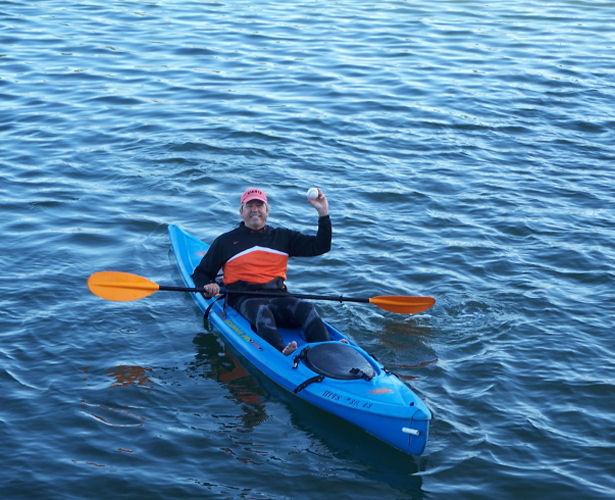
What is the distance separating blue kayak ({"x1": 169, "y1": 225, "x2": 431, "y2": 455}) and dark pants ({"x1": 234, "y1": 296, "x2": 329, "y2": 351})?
7 centimetres

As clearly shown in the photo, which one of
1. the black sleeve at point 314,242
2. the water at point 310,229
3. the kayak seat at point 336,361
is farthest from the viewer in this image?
the black sleeve at point 314,242

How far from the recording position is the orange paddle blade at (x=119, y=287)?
7.66 metres

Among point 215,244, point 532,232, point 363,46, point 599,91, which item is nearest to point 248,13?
point 363,46

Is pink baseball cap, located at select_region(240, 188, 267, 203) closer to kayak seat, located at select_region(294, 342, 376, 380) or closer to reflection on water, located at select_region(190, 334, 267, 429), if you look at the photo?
reflection on water, located at select_region(190, 334, 267, 429)

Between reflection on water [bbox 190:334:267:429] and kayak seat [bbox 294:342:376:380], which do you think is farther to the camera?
reflection on water [bbox 190:334:267:429]

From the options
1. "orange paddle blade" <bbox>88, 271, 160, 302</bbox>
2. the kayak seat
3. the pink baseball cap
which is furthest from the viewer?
"orange paddle blade" <bbox>88, 271, 160, 302</bbox>

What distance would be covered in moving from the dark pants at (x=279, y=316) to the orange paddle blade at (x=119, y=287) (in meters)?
0.90

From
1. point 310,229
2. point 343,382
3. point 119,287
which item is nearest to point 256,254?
point 119,287

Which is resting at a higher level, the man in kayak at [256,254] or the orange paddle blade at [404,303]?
the man in kayak at [256,254]

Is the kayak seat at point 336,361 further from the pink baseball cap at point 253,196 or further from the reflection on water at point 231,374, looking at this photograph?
the pink baseball cap at point 253,196

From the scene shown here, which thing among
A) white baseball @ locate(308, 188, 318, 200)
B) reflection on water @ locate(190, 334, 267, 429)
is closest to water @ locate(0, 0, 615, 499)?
reflection on water @ locate(190, 334, 267, 429)

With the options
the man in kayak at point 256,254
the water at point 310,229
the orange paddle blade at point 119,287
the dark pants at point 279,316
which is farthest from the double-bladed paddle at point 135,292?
the dark pants at point 279,316

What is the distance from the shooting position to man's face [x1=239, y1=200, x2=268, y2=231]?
757 cm

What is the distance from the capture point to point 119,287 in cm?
770
